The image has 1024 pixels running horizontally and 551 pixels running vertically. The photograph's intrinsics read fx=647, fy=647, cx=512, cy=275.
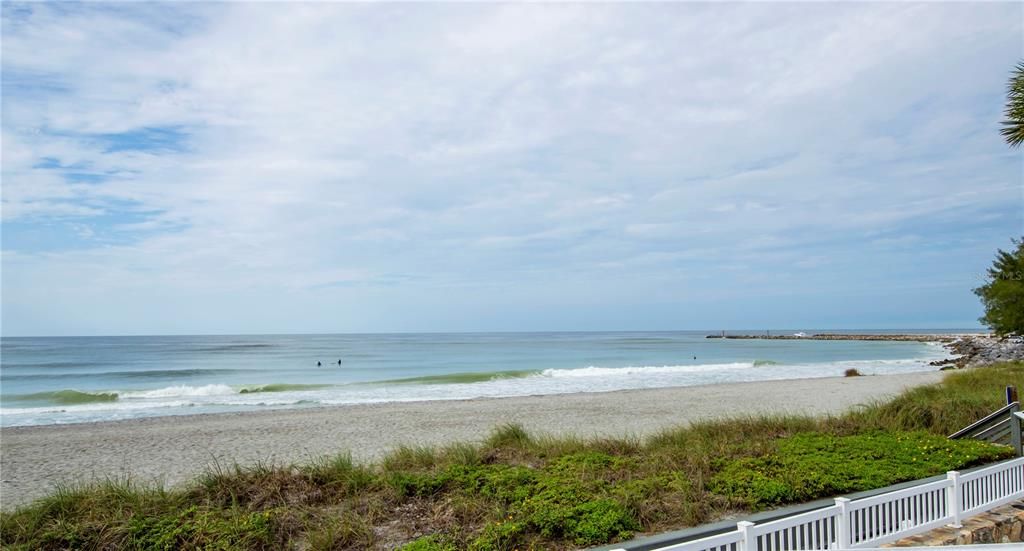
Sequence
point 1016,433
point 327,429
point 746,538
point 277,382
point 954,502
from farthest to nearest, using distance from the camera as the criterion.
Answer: point 277,382
point 327,429
point 1016,433
point 954,502
point 746,538

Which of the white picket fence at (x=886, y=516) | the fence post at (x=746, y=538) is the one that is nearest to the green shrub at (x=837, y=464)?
the white picket fence at (x=886, y=516)

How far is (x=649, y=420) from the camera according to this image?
717 inches

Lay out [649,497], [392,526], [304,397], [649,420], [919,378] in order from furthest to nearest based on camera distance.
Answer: [919,378] → [304,397] → [649,420] → [649,497] → [392,526]

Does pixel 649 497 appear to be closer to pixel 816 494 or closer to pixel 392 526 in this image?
pixel 816 494

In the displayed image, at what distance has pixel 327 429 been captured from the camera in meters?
17.5

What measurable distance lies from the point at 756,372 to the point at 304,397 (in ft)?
88.1

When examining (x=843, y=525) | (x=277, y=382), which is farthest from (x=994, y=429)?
(x=277, y=382)

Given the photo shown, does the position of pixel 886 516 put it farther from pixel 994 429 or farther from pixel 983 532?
pixel 994 429

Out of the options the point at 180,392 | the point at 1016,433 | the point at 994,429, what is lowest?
the point at 180,392

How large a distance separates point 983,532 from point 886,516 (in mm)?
1117

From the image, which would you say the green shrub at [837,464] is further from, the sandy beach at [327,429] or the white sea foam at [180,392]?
the white sea foam at [180,392]

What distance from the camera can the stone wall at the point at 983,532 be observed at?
5.53 m

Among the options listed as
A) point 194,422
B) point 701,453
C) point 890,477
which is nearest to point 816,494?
point 890,477

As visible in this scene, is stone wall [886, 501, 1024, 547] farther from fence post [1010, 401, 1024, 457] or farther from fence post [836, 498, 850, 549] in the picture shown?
fence post [1010, 401, 1024, 457]
